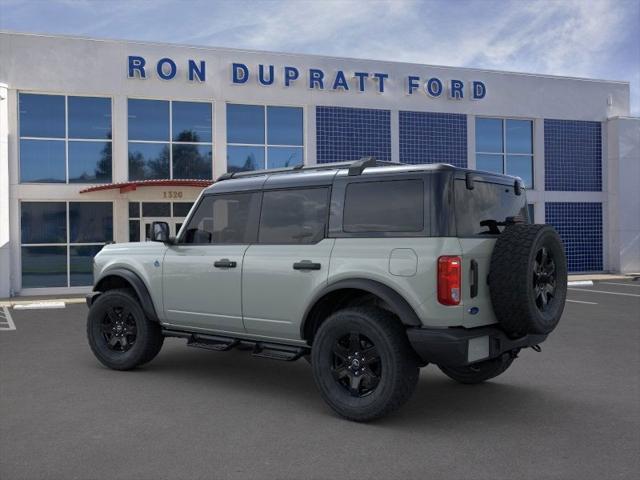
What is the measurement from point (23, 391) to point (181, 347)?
2813 millimetres

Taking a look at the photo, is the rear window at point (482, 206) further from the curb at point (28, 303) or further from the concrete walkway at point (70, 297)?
the concrete walkway at point (70, 297)

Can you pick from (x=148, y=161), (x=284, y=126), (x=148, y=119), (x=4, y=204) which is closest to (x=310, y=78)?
(x=284, y=126)

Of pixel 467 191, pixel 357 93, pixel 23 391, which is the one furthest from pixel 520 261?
pixel 357 93

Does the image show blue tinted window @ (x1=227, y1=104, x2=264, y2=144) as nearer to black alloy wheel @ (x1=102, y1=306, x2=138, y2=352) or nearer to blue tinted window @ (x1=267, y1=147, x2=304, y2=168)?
blue tinted window @ (x1=267, y1=147, x2=304, y2=168)

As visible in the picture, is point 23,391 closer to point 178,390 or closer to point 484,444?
point 178,390

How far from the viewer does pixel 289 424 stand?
17.2ft

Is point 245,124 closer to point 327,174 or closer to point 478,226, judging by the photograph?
point 327,174

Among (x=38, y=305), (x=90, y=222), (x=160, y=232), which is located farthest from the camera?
(x=90, y=222)

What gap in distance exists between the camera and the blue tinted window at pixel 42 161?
A: 1831cm

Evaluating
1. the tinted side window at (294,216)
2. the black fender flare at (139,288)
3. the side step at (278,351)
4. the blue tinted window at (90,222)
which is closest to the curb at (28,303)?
the blue tinted window at (90,222)

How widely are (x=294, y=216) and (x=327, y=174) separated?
50cm

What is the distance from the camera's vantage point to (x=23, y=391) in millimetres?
6371

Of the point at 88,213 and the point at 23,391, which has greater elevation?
the point at 88,213

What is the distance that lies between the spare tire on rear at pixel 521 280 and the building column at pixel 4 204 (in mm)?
15997
